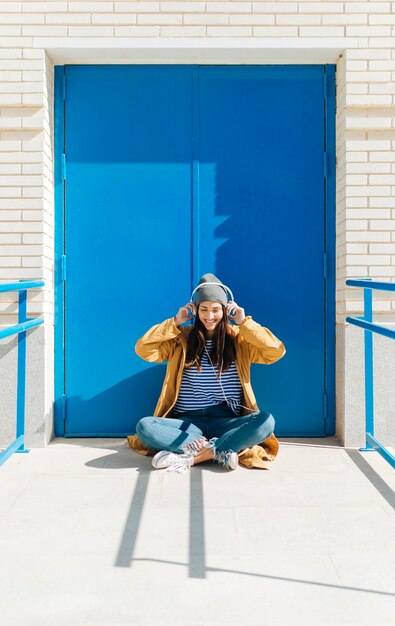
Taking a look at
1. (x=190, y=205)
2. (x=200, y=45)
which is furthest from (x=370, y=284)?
(x=200, y=45)

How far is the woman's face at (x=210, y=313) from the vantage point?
4.49 m

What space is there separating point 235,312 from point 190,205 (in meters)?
0.97

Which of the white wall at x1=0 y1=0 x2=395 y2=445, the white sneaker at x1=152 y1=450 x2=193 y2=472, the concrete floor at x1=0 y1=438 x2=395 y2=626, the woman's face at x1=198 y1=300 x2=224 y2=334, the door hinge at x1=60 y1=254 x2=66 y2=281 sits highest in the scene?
the white wall at x1=0 y1=0 x2=395 y2=445

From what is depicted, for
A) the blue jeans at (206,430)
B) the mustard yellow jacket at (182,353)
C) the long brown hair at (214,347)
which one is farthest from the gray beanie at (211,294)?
the blue jeans at (206,430)

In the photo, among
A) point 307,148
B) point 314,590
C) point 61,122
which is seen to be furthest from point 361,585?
point 61,122

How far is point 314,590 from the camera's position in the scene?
8.77 feet

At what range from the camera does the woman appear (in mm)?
4398

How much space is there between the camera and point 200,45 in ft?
15.8

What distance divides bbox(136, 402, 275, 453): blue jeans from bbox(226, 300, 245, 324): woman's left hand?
60 centimetres

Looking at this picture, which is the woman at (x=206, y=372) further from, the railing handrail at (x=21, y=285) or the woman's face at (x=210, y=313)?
the railing handrail at (x=21, y=285)

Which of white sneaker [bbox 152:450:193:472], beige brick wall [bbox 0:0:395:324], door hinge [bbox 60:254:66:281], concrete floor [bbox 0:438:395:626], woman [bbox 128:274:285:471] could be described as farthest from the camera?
door hinge [bbox 60:254:66:281]

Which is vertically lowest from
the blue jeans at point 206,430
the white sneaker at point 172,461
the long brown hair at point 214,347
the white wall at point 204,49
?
the white sneaker at point 172,461

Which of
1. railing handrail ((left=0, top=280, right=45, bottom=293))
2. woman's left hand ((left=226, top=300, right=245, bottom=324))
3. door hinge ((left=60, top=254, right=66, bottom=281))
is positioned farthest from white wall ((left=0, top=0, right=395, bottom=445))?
woman's left hand ((left=226, top=300, right=245, bottom=324))

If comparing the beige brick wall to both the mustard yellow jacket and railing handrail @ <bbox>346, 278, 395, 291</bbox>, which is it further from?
the mustard yellow jacket
